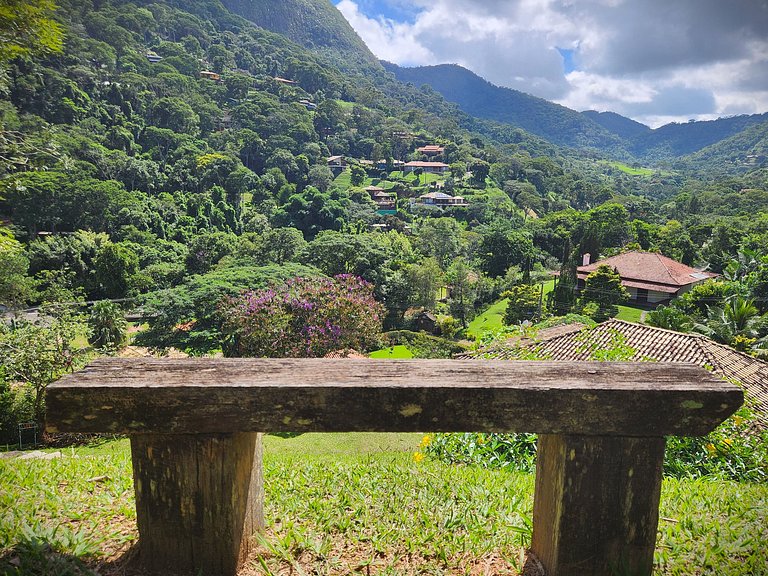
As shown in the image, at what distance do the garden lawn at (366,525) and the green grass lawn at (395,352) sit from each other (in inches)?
731

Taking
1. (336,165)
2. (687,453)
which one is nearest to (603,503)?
(687,453)

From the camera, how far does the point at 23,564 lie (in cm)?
167

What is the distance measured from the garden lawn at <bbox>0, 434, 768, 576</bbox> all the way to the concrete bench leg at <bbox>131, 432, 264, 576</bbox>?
186 millimetres

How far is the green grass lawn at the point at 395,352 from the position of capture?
71.4 ft

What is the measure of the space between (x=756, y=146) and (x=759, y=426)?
192371 mm

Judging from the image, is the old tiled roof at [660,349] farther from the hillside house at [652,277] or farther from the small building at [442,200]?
the small building at [442,200]

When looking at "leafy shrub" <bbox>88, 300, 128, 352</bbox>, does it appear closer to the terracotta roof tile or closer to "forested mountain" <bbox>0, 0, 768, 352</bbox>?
"forested mountain" <bbox>0, 0, 768, 352</bbox>

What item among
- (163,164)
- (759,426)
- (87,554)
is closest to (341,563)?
(87,554)

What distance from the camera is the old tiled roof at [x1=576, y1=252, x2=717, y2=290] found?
31.5m

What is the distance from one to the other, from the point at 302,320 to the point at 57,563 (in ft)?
44.1

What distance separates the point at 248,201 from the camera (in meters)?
51.2

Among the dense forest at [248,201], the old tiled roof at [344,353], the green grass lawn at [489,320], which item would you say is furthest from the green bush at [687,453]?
the green grass lawn at [489,320]

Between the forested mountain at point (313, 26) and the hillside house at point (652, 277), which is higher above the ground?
the forested mountain at point (313, 26)

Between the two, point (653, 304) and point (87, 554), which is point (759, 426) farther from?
point (653, 304)
